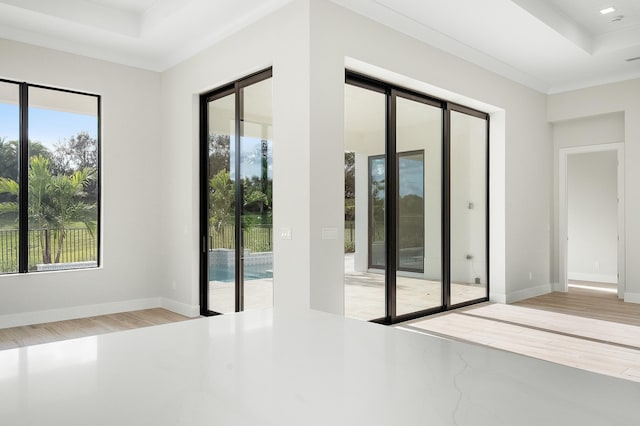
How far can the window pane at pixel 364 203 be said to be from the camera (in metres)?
4.64

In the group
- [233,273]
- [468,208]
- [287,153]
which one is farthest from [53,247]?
[468,208]

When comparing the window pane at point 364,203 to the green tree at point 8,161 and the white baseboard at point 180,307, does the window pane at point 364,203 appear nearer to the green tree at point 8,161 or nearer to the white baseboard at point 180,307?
the white baseboard at point 180,307

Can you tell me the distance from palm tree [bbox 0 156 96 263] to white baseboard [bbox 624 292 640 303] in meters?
7.25

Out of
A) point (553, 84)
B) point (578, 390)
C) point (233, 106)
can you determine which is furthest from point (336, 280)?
point (553, 84)

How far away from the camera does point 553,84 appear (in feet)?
23.4

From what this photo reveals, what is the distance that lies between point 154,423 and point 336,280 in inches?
135

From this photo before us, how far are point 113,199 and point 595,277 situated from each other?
27.2ft

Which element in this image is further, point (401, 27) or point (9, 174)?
point (9, 174)

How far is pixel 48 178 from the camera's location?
5301 millimetres

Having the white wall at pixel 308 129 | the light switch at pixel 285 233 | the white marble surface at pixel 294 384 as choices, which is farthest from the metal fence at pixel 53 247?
the white marble surface at pixel 294 384

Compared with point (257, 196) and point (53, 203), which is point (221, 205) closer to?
point (257, 196)

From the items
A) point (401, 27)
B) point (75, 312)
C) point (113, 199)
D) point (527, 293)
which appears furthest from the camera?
point (527, 293)

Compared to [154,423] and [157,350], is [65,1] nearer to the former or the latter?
[157,350]

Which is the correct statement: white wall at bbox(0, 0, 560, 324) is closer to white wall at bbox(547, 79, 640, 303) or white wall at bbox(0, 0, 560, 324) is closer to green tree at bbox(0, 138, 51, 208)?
green tree at bbox(0, 138, 51, 208)
